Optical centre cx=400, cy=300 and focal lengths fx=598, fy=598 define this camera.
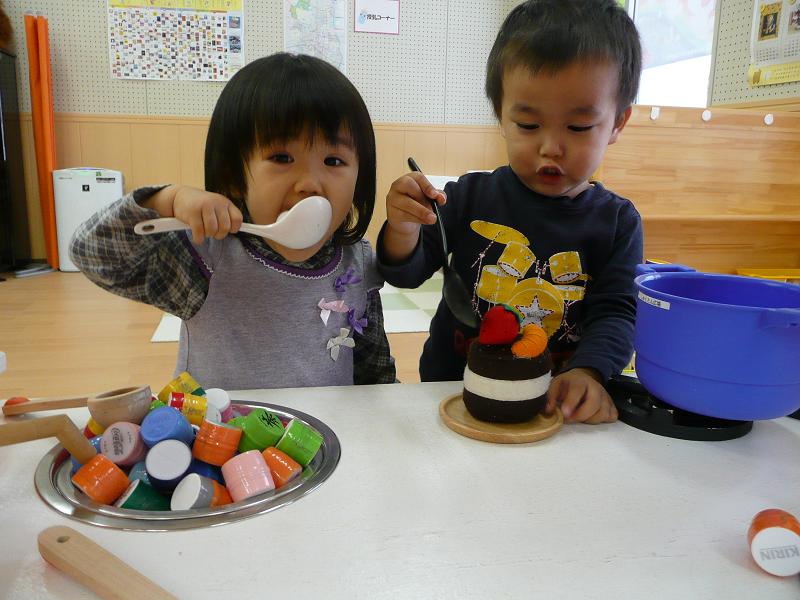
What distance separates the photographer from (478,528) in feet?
1.32

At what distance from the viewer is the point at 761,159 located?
71.4 inches

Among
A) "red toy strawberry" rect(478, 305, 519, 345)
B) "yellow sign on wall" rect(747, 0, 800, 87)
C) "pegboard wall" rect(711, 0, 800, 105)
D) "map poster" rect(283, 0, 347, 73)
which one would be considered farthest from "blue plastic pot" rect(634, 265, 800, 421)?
"map poster" rect(283, 0, 347, 73)

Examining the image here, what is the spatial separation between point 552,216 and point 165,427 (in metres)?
0.64

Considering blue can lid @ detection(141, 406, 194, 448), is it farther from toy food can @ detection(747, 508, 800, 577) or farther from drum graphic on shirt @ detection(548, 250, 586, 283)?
drum graphic on shirt @ detection(548, 250, 586, 283)

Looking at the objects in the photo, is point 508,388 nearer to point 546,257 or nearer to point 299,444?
point 299,444

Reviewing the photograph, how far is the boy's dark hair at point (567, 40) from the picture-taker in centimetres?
74

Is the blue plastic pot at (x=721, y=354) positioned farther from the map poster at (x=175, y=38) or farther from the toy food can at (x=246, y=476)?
the map poster at (x=175, y=38)

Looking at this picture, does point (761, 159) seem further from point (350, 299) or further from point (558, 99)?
point (350, 299)

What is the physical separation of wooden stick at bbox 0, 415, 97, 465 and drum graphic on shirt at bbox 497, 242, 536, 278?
0.61 metres

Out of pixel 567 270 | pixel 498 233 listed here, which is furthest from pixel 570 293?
pixel 498 233

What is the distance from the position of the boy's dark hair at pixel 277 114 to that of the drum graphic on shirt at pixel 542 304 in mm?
304

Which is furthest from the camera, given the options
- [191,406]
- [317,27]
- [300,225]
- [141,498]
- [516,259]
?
[317,27]

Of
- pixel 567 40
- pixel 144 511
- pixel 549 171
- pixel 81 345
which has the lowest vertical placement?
pixel 81 345

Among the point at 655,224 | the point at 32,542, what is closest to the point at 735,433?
the point at 32,542
